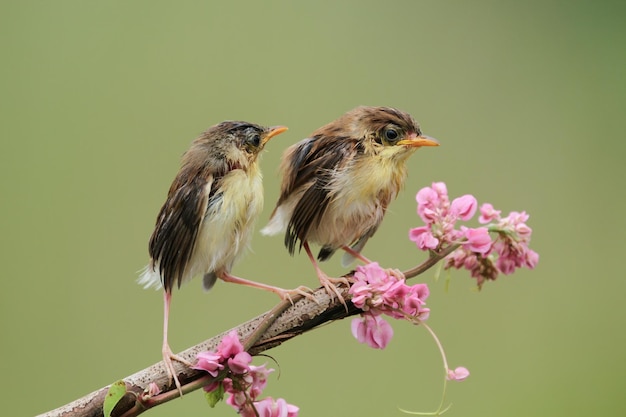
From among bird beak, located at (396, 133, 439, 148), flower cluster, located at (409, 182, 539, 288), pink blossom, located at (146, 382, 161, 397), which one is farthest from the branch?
bird beak, located at (396, 133, 439, 148)

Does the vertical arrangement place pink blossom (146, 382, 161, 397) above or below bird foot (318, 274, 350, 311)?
below

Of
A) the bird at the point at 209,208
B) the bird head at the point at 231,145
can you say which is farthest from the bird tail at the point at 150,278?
the bird head at the point at 231,145

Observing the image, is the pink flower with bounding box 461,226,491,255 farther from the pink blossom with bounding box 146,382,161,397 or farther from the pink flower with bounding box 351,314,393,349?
the pink blossom with bounding box 146,382,161,397

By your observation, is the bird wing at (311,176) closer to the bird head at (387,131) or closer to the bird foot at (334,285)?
the bird head at (387,131)

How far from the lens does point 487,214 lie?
77 centimetres

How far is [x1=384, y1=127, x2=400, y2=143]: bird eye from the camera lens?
854 mm

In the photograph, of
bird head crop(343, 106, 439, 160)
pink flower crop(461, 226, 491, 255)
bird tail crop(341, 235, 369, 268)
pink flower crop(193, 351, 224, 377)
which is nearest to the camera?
pink flower crop(193, 351, 224, 377)

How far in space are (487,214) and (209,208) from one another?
28 centimetres

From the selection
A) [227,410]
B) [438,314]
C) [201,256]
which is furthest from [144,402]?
[438,314]

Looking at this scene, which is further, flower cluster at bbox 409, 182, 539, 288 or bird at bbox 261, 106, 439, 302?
bird at bbox 261, 106, 439, 302

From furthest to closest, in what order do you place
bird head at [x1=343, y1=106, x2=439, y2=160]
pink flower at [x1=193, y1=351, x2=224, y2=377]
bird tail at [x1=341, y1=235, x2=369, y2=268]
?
bird tail at [x1=341, y1=235, x2=369, y2=268]
bird head at [x1=343, y1=106, x2=439, y2=160]
pink flower at [x1=193, y1=351, x2=224, y2=377]

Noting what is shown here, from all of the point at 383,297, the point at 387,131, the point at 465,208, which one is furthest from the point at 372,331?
the point at 387,131

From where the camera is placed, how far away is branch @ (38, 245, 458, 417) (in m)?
0.66

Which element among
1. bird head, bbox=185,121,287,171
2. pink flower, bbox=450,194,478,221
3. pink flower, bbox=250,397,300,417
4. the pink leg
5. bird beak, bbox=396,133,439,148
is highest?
bird head, bbox=185,121,287,171
